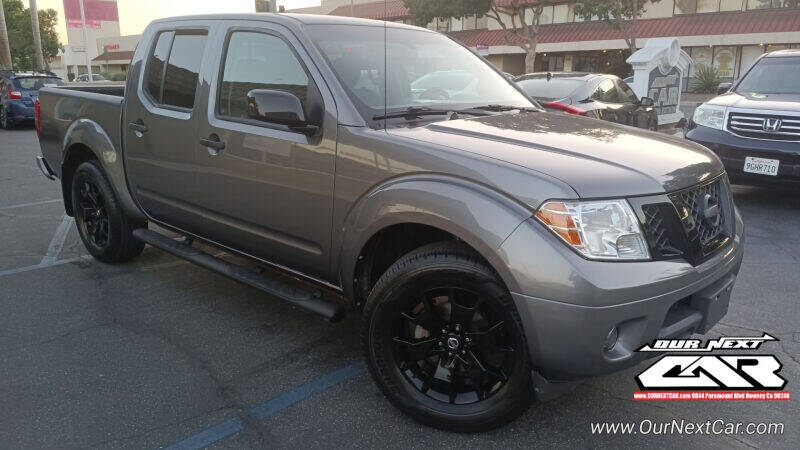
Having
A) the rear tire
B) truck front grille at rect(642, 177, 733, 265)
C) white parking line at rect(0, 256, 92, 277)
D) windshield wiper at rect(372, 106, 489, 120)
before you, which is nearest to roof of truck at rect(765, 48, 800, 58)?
truck front grille at rect(642, 177, 733, 265)

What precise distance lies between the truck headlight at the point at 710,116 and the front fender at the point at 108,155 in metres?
6.05

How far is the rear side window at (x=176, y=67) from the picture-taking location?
376cm

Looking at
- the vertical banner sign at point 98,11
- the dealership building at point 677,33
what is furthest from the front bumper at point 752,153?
the vertical banner sign at point 98,11

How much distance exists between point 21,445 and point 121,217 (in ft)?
7.45

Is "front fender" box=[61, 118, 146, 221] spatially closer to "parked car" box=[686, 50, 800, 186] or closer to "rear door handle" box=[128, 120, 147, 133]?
"rear door handle" box=[128, 120, 147, 133]

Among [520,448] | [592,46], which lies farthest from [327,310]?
[592,46]

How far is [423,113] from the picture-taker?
10.4 ft

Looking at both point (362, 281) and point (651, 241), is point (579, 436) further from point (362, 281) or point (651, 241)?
point (362, 281)

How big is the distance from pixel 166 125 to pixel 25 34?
3088 inches

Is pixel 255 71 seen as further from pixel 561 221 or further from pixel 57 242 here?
pixel 57 242

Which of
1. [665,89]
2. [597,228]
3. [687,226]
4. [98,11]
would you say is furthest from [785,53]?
[98,11]

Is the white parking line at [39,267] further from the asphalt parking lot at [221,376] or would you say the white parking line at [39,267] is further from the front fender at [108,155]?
the front fender at [108,155]

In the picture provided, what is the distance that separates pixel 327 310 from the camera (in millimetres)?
3020

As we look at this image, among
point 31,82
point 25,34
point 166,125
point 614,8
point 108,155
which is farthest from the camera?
point 25,34
